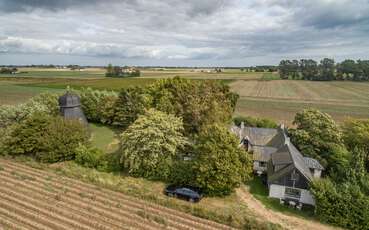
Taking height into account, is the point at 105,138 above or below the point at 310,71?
below

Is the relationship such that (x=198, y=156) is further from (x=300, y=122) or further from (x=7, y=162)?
(x=7, y=162)

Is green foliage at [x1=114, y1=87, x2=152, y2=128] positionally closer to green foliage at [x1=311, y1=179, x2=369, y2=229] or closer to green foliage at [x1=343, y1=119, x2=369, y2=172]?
green foliage at [x1=311, y1=179, x2=369, y2=229]

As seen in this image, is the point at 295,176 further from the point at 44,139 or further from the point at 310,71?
the point at 310,71

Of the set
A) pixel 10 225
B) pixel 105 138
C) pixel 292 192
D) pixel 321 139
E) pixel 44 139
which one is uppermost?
pixel 321 139

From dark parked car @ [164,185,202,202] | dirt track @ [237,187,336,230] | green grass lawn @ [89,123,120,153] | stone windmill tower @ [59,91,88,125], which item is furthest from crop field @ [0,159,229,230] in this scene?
stone windmill tower @ [59,91,88,125]

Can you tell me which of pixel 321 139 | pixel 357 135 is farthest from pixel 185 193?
pixel 357 135

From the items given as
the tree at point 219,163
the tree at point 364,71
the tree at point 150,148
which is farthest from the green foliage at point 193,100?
the tree at point 364,71

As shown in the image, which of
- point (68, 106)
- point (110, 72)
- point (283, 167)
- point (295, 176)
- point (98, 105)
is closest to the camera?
point (295, 176)
